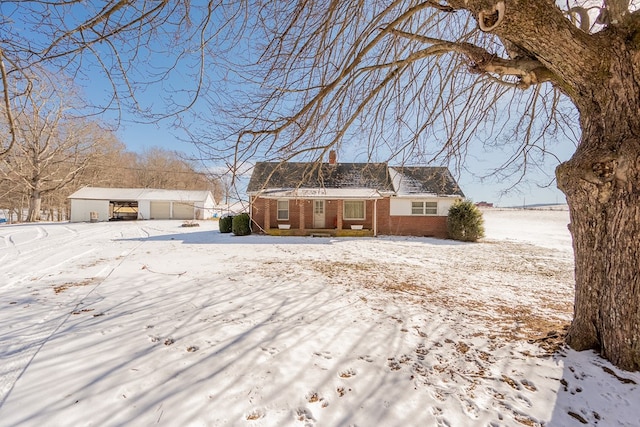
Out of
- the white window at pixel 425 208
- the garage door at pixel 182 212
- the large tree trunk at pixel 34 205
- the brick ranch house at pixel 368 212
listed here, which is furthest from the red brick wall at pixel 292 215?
the large tree trunk at pixel 34 205

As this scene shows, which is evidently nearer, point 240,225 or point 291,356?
point 291,356

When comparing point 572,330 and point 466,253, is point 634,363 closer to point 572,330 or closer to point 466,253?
point 572,330

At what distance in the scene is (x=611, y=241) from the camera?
2592mm

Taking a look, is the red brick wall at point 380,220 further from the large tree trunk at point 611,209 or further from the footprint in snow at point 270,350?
the large tree trunk at point 611,209

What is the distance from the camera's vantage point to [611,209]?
8.39 ft

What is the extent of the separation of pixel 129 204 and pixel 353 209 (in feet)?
97.5

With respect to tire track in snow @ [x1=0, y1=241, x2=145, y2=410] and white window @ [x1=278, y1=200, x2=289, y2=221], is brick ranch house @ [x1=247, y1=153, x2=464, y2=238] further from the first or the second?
tire track in snow @ [x1=0, y1=241, x2=145, y2=410]

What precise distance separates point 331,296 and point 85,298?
4184 millimetres

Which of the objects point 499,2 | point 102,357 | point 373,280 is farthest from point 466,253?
point 102,357

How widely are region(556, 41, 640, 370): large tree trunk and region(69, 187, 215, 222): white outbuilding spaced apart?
29067 mm

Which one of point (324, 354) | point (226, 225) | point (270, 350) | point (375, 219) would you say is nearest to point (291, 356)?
point (270, 350)

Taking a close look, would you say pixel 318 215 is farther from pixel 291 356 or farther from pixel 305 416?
pixel 305 416

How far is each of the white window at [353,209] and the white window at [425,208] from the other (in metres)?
3.18

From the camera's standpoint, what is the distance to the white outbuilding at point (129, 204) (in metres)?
29.2
